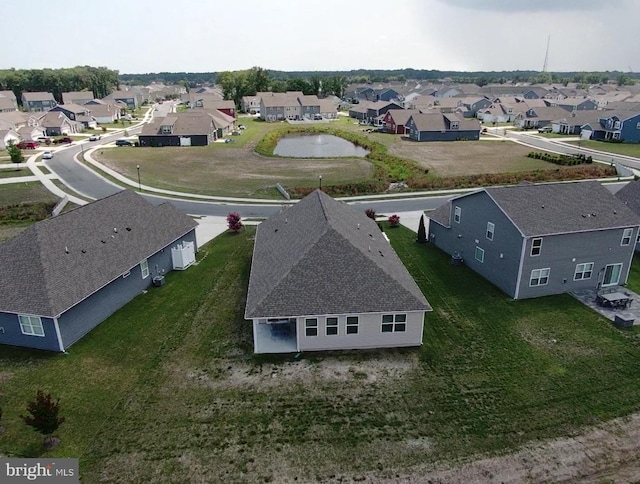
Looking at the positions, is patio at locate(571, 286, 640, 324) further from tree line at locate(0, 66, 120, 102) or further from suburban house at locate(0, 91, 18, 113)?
tree line at locate(0, 66, 120, 102)

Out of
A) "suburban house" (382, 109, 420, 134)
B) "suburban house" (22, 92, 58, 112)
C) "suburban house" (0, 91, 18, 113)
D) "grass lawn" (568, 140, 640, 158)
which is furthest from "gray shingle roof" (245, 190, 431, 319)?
"suburban house" (22, 92, 58, 112)

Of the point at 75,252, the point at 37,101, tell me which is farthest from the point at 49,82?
the point at 75,252

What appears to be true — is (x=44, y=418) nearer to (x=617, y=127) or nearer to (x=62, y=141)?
(x=62, y=141)

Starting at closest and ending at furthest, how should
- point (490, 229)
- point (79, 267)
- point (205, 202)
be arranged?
point (79, 267) < point (490, 229) < point (205, 202)

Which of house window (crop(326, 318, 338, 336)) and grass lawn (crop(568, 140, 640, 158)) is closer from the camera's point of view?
house window (crop(326, 318, 338, 336))

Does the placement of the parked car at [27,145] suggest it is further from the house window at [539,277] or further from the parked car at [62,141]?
the house window at [539,277]

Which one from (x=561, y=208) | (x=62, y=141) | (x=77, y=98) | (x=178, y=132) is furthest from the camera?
(x=77, y=98)

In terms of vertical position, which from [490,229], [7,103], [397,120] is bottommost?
[490,229]

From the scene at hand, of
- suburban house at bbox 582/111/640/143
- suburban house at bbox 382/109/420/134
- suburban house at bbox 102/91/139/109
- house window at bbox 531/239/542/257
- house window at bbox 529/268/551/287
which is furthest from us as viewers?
Result: suburban house at bbox 102/91/139/109
